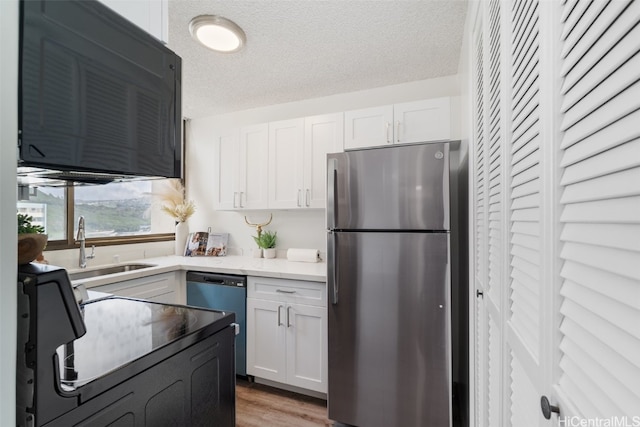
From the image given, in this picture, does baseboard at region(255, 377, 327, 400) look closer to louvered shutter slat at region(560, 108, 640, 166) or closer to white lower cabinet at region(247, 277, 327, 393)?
white lower cabinet at region(247, 277, 327, 393)

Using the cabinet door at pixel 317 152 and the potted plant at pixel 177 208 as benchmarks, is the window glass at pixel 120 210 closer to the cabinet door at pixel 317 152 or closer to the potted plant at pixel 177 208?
the potted plant at pixel 177 208

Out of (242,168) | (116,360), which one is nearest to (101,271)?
Result: (242,168)

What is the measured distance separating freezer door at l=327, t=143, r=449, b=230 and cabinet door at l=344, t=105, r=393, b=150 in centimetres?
45

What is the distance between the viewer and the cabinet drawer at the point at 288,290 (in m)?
2.18

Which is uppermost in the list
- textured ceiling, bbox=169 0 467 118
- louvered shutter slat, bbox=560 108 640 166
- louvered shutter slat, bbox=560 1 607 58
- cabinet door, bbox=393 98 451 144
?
textured ceiling, bbox=169 0 467 118

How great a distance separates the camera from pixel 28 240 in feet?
2.16

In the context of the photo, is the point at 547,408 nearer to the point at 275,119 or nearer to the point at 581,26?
the point at 581,26

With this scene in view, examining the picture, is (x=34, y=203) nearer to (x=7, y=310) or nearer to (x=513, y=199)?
(x=7, y=310)

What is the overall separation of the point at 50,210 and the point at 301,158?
202 centimetres

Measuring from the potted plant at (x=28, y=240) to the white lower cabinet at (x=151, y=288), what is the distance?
1.66m

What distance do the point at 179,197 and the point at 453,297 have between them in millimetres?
2871

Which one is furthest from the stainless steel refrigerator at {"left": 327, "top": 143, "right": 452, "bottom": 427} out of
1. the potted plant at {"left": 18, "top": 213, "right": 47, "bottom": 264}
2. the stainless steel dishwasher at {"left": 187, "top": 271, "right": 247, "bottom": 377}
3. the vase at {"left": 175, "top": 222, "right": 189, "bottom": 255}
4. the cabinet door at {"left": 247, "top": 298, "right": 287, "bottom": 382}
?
the vase at {"left": 175, "top": 222, "right": 189, "bottom": 255}

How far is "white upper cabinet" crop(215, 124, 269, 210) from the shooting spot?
110 inches

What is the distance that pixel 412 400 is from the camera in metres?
1.74
